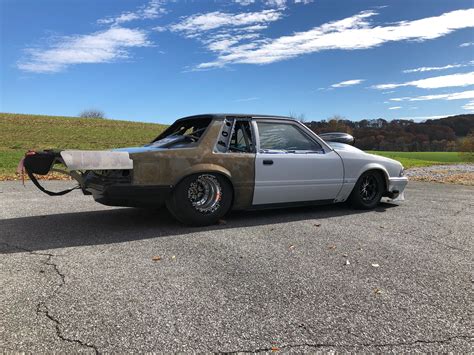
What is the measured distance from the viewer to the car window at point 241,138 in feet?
17.5

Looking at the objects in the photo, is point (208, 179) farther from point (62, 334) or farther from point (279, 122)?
point (62, 334)

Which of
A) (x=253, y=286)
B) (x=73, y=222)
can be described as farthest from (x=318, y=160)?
(x=73, y=222)

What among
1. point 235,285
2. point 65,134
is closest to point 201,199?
point 235,285

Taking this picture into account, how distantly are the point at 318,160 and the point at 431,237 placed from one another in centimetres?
184

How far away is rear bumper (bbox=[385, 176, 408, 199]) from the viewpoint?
668cm

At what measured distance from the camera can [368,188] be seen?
261 inches

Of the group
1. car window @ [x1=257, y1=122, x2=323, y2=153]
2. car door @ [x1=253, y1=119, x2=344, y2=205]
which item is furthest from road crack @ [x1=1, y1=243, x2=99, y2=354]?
car window @ [x1=257, y1=122, x2=323, y2=153]

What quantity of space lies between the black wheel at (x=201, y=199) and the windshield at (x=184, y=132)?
1.76 feet

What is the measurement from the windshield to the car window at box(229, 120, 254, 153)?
15.5 inches

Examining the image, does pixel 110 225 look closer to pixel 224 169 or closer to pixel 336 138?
pixel 224 169

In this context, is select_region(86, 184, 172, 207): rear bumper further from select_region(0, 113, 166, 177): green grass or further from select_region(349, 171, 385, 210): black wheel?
select_region(0, 113, 166, 177): green grass

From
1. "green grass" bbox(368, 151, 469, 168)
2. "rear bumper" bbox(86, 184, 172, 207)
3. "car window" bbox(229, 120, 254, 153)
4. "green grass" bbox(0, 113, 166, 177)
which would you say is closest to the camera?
"rear bumper" bbox(86, 184, 172, 207)

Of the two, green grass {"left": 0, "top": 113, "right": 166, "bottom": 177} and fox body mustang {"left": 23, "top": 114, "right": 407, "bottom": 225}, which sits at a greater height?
green grass {"left": 0, "top": 113, "right": 166, "bottom": 177}

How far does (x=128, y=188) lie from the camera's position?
460 cm
